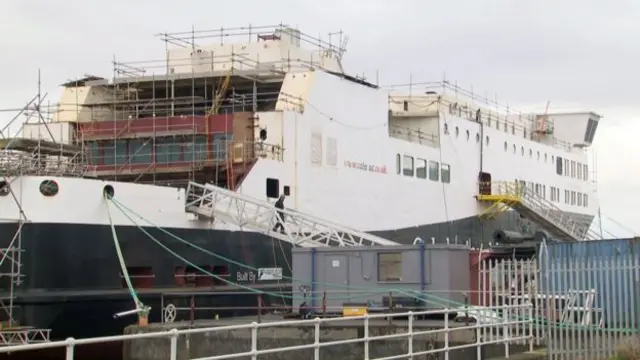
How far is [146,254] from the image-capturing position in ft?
65.5

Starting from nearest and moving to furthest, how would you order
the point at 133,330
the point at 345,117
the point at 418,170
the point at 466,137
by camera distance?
the point at 133,330 → the point at 345,117 → the point at 418,170 → the point at 466,137

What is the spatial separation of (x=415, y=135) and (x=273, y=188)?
35.6 feet

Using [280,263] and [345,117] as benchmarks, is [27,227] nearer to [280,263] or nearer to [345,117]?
[280,263]

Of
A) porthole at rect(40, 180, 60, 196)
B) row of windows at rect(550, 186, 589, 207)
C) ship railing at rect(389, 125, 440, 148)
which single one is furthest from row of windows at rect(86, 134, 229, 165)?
row of windows at rect(550, 186, 589, 207)

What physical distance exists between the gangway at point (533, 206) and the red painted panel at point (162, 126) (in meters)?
14.6

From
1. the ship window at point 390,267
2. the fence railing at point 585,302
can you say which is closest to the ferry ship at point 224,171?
the ship window at point 390,267

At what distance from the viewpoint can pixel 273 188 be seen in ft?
79.6

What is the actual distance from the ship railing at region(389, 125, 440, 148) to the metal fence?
18.1 m

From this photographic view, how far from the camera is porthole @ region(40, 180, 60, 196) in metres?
18.3

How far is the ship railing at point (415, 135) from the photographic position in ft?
109

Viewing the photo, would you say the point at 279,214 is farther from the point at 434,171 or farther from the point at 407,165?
the point at 434,171

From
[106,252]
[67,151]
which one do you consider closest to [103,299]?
[106,252]

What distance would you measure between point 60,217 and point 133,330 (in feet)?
9.08

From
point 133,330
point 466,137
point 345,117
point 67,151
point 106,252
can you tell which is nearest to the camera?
point 133,330
